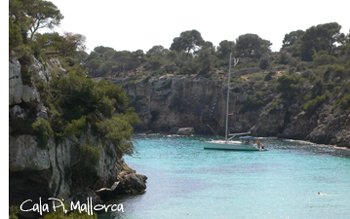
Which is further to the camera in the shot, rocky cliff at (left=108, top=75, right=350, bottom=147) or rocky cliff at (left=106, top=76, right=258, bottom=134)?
rocky cliff at (left=106, top=76, right=258, bottom=134)

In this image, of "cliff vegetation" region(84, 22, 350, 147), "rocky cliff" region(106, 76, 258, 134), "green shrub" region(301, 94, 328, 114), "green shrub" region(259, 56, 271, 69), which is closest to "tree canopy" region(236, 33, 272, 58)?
"cliff vegetation" region(84, 22, 350, 147)

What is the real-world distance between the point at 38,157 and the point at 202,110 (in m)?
85.0

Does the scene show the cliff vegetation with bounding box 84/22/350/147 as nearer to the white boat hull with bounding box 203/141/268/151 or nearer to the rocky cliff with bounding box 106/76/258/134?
the rocky cliff with bounding box 106/76/258/134

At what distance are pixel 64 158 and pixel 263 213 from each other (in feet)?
43.4

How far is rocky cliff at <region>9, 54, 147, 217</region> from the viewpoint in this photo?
60.5 ft

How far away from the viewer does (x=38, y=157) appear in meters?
19.0

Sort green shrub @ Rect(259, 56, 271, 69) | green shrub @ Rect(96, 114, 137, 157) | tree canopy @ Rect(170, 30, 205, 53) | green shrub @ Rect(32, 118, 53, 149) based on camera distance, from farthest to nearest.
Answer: tree canopy @ Rect(170, 30, 205, 53) < green shrub @ Rect(259, 56, 271, 69) < green shrub @ Rect(96, 114, 137, 157) < green shrub @ Rect(32, 118, 53, 149)

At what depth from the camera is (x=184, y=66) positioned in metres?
113

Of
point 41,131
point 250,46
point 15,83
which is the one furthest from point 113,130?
point 250,46

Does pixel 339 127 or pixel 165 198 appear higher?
pixel 339 127

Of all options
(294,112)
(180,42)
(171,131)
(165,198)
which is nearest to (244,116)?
(294,112)

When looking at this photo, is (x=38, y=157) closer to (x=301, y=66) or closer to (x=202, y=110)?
Result: (x=202, y=110)

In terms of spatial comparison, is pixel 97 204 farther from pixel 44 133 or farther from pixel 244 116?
pixel 244 116

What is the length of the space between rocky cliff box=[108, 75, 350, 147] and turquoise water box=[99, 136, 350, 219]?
34815 millimetres
